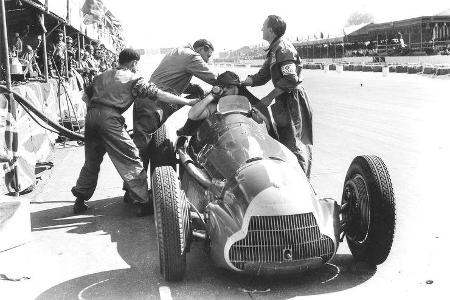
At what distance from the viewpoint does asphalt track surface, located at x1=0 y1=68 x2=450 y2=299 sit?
162 inches

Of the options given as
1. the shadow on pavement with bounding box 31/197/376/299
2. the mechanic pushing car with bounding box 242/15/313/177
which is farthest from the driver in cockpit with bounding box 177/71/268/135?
the shadow on pavement with bounding box 31/197/376/299

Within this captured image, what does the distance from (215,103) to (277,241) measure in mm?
2320

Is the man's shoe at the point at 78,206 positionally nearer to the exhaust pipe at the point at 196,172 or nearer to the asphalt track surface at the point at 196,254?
the asphalt track surface at the point at 196,254

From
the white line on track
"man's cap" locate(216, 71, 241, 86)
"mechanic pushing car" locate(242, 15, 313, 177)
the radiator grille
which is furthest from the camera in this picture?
"mechanic pushing car" locate(242, 15, 313, 177)

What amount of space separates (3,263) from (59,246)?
590 mm

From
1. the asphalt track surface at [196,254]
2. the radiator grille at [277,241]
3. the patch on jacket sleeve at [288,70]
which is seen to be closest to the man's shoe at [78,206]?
the asphalt track surface at [196,254]

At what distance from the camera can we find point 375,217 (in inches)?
166

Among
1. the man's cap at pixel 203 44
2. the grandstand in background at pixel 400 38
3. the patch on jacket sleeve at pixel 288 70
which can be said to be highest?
the grandstand in background at pixel 400 38

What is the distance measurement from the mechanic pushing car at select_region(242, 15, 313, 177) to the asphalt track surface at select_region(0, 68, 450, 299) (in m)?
0.93

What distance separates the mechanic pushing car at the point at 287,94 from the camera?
20.5ft

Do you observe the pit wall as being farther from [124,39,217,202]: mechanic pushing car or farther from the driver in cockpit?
the driver in cockpit

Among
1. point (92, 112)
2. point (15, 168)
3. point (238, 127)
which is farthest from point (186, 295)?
point (15, 168)

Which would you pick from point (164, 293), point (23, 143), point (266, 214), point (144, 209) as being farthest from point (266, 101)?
point (23, 143)

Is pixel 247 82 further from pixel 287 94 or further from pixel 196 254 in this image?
pixel 196 254
